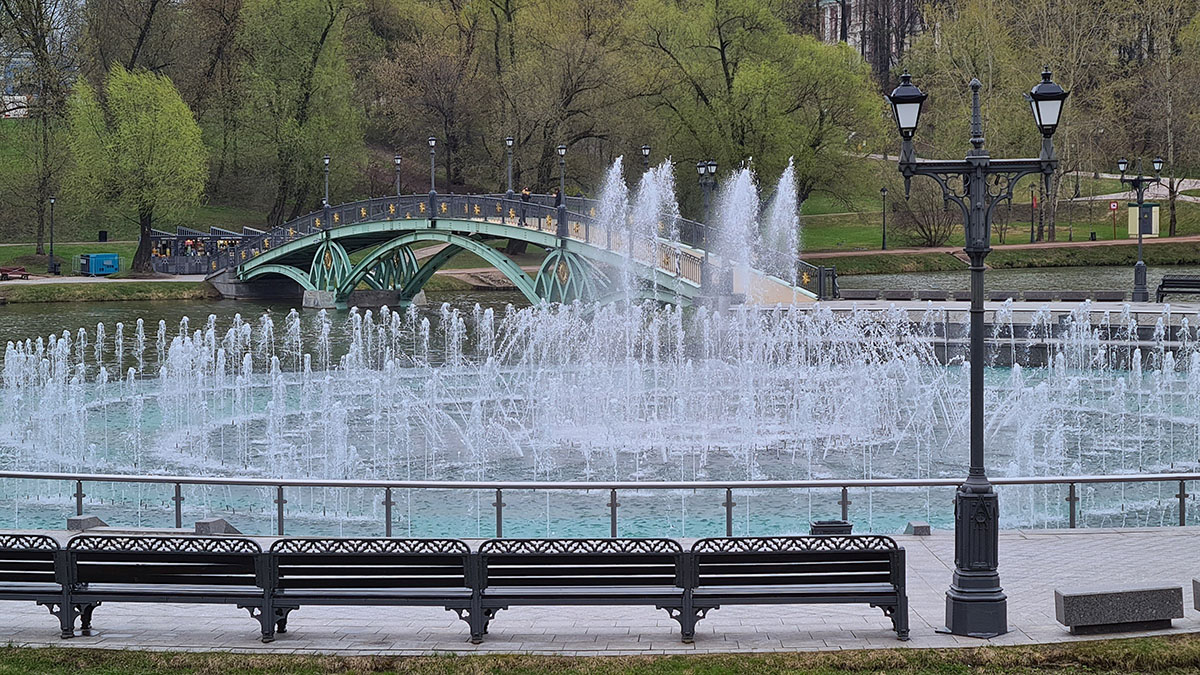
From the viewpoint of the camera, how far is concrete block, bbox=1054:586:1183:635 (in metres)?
9.80

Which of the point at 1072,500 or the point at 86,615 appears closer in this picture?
the point at 86,615

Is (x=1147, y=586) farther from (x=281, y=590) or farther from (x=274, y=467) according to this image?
(x=274, y=467)

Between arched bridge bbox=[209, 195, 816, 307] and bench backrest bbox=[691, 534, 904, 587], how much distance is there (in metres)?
27.9

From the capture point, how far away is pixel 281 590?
10.1 m

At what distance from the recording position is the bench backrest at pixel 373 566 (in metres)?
10.0

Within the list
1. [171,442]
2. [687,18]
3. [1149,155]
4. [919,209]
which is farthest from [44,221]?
[1149,155]

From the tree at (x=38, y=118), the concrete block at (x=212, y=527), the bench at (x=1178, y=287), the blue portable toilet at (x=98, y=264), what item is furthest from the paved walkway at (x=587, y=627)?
the tree at (x=38, y=118)

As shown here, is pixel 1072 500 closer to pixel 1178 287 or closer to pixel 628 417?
pixel 628 417

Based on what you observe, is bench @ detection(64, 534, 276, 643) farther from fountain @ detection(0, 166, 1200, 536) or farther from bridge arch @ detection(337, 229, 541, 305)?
bridge arch @ detection(337, 229, 541, 305)

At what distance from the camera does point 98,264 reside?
60.9 meters

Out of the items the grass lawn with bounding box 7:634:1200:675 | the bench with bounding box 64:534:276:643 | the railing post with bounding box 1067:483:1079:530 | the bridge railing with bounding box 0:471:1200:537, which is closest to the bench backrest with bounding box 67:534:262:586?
the bench with bounding box 64:534:276:643

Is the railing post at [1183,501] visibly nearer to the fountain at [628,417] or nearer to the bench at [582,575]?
the fountain at [628,417]

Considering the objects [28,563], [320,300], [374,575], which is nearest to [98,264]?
[320,300]

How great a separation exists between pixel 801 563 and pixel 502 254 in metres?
43.0
